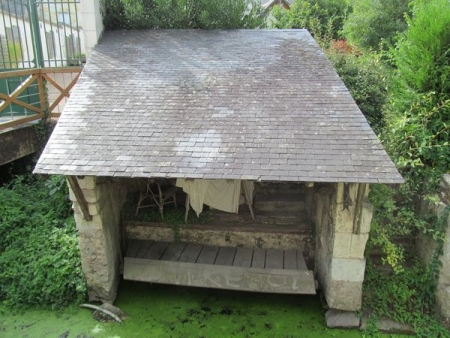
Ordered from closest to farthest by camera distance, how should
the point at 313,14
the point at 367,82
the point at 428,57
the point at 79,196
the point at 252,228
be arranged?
the point at 79,196 → the point at 428,57 → the point at 252,228 → the point at 367,82 → the point at 313,14

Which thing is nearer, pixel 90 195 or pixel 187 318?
pixel 90 195

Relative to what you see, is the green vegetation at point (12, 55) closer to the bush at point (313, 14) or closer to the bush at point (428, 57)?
the bush at point (428, 57)

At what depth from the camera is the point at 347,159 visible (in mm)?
4457

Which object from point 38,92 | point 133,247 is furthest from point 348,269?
point 38,92

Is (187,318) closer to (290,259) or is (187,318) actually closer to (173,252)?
(173,252)

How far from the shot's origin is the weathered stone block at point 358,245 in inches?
197

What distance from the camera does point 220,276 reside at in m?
5.63

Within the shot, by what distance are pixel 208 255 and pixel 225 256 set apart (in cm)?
28

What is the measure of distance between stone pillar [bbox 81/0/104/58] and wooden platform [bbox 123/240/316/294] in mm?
4096

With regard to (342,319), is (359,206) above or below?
above

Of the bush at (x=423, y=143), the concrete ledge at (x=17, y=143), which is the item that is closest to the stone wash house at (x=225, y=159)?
the bush at (x=423, y=143)

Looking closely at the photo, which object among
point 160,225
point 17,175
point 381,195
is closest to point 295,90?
point 381,195

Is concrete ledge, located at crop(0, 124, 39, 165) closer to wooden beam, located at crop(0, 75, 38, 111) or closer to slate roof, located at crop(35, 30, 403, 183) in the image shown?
wooden beam, located at crop(0, 75, 38, 111)

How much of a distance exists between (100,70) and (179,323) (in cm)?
433
